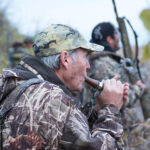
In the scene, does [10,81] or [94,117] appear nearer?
[10,81]

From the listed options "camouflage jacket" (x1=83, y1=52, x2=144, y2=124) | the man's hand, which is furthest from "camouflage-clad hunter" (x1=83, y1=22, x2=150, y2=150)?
the man's hand

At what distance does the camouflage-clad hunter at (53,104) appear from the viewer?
179cm

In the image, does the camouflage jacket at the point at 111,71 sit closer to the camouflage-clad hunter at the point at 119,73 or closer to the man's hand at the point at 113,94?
the camouflage-clad hunter at the point at 119,73

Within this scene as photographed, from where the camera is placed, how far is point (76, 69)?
231 cm

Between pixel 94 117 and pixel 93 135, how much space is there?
50cm

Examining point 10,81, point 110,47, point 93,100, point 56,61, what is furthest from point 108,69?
point 10,81

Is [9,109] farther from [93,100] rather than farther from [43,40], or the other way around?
[93,100]

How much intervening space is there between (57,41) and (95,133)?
735 millimetres

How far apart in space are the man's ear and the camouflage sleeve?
0.44 m

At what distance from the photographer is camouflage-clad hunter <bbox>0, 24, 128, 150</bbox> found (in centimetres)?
179

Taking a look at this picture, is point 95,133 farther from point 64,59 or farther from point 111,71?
point 111,71

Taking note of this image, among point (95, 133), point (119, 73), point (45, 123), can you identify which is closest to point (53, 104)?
point (45, 123)

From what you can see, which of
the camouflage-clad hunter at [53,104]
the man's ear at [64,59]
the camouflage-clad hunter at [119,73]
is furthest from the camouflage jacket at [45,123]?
the camouflage-clad hunter at [119,73]

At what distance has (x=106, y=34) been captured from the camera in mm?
5105
